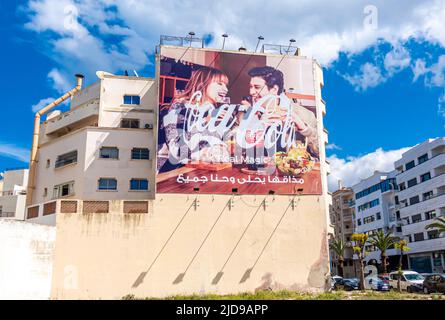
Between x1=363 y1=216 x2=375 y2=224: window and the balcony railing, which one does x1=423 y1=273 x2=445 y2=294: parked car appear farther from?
x1=363 y1=216 x2=375 y2=224: window

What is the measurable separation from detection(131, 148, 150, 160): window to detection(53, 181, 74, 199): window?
547cm

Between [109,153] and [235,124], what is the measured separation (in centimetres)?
1070

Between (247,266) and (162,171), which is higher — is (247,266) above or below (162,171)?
below

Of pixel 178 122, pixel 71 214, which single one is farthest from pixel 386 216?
pixel 71 214

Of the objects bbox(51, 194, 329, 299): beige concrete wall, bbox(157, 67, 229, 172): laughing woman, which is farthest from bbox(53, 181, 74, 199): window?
bbox(157, 67, 229, 172): laughing woman

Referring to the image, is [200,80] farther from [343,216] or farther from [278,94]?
[343,216]

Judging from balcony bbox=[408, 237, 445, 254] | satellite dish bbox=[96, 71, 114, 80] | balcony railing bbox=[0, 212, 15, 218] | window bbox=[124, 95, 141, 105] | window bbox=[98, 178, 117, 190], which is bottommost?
balcony bbox=[408, 237, 445, 254]

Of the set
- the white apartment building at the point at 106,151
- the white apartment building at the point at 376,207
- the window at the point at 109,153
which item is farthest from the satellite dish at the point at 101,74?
the white apartment building at the point at 376,207

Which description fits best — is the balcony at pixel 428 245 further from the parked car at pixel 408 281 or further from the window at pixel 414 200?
the parked car at pixel 408 281

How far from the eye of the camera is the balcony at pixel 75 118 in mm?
39812

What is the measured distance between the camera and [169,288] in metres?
29.9

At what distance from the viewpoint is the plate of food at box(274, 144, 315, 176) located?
3484 cm
